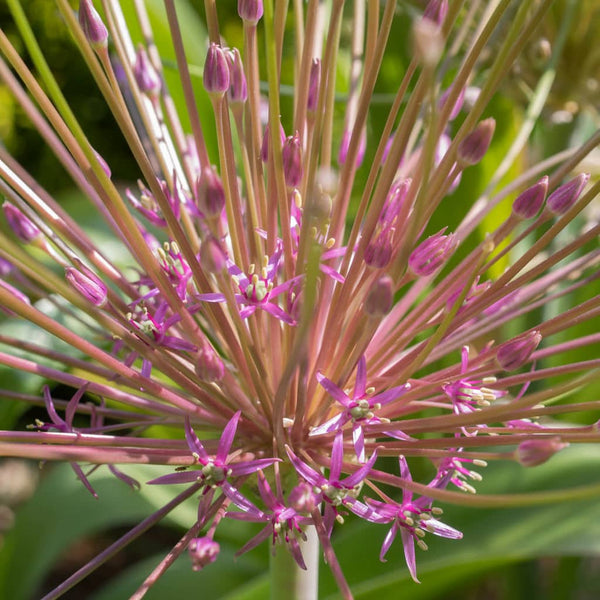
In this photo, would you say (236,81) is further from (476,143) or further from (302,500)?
(302,500)

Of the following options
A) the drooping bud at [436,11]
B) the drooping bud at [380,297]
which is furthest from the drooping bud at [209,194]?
the drooping bud at [436,11]

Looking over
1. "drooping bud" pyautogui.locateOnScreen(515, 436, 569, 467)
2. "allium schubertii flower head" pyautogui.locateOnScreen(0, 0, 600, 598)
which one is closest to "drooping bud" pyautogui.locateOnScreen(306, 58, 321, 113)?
"allium schubertii flower head" pyautogui.locateOnScreen(0, 0, 600, 598)

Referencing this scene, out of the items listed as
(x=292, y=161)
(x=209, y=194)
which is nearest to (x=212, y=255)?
(x=209, y=194)

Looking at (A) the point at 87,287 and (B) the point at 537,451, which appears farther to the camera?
(A) the point at 87,287

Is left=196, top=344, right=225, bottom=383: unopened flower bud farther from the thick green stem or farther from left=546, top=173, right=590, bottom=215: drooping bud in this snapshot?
left=546, top=173, right=590, bottom=215: drooping bud

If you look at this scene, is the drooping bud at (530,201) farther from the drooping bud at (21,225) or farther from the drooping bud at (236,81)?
the drooping bud at (21,225)

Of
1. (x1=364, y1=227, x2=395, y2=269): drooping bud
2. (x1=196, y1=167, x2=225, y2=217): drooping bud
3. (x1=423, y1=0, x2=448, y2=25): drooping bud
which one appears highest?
(x1=423, y1=0, x2=448, y2=25): drooping bud

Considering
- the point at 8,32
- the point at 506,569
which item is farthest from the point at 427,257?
the point at 8,32
